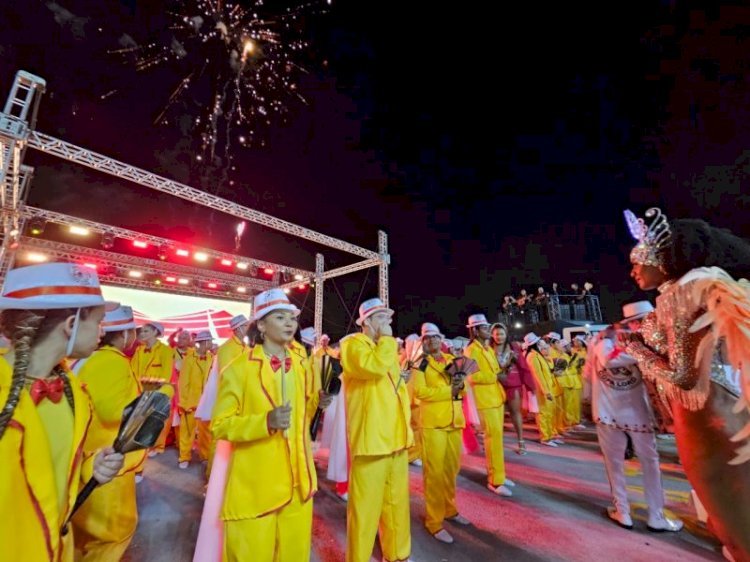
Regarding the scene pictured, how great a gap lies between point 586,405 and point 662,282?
9.99ft

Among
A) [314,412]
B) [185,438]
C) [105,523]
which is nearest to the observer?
[105,523]

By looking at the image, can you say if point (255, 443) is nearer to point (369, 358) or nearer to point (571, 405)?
point (369, 358)

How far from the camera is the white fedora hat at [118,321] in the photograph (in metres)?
2.68

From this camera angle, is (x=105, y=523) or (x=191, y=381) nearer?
(x=105, y=523)

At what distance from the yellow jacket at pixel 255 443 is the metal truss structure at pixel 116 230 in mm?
8737

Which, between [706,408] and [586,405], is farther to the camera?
[586,405]

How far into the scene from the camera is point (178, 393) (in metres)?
6.57

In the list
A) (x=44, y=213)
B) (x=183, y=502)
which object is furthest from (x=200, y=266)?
(x=183, y=502)

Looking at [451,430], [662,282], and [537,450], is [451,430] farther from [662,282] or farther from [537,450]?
[537,450]

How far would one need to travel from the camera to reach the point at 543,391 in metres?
7.32

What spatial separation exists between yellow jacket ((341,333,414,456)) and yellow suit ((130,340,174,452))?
466 cm

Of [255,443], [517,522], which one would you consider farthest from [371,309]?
[517,522]

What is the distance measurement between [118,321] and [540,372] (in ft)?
25.3

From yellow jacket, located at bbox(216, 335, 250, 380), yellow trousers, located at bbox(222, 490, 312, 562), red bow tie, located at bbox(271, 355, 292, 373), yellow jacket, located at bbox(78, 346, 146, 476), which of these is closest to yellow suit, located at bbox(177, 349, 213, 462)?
yellow jacket, located at bbox(216, 335, 250, 380)
